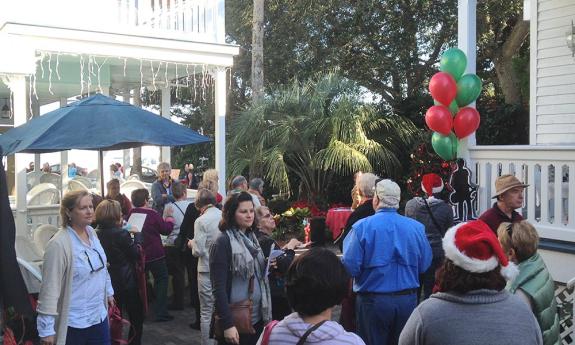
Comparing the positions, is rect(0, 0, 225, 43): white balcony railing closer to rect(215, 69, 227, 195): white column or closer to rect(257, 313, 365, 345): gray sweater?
rect(215, 69, 227, 195): white column

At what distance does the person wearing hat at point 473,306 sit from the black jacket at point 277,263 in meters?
1.84

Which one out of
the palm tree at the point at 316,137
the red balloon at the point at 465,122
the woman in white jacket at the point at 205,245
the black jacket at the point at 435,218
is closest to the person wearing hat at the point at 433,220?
the black jacket at the point at 435,218

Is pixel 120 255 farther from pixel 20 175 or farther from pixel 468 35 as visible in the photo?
pixel 468 35

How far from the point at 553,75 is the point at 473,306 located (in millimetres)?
8948

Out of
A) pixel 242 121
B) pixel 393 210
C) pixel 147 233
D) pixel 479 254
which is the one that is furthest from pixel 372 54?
pixel 479 254

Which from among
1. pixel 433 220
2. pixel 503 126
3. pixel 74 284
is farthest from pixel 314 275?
pixel 503 126

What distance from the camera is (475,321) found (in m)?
2.28

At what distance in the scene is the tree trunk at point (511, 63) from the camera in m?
18.4

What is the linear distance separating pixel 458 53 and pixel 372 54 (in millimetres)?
13440

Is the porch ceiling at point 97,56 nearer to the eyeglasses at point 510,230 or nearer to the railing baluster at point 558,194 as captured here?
the railing baluster at point 558,194

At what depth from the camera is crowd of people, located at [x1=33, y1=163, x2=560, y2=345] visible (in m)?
2.28

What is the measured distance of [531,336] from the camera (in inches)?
92.2

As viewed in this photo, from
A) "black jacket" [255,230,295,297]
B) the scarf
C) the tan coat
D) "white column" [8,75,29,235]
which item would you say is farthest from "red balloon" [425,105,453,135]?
"white column" [8,75,29,235]

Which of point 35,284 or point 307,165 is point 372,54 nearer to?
point 307,165
